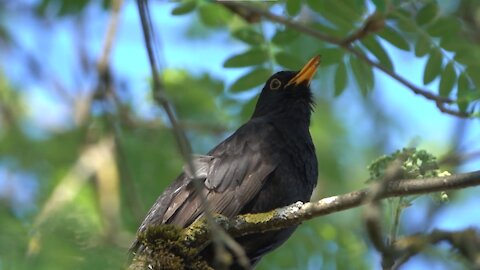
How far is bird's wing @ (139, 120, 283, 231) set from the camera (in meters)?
6.32

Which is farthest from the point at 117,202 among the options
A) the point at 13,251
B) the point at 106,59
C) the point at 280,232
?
the point at 13,251

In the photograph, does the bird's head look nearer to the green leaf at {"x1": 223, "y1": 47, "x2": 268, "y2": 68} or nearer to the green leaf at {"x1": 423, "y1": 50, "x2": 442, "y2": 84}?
the green leaf at {"x1": 223, "y1": 47, "x2": 268, "y2": 68}

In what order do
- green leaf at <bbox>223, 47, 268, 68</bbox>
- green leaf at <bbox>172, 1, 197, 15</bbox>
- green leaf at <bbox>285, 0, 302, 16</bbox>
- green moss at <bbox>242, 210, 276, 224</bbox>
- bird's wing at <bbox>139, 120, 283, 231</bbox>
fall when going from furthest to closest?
1. green leaf at <bbox>172, 1, 197, 15</bbox>
2. green leaf at <bbox>223, 47, 268, 68</bbox>
3. green leaf at <bbox>285, 0, 302, 16</bbox>
4. bird's wing at <bbox>139, 120, 283, 231</bbox>
5. green moss at <bbox>242, 210, 276, 224</bbox>

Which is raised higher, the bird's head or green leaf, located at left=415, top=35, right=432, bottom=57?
the bird's head

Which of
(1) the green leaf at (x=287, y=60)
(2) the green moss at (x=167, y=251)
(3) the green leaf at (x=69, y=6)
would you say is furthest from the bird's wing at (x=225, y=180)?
(3) the green leaf at (x=69, y=6)

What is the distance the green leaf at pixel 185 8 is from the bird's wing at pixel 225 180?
1.26 meters

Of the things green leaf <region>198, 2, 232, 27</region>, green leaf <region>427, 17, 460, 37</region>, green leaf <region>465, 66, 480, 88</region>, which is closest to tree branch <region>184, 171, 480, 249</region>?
green leaf <region>465, 66, 480, 88</region>

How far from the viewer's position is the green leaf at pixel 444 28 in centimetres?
691

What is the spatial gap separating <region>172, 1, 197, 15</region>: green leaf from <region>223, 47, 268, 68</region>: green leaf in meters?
0.60

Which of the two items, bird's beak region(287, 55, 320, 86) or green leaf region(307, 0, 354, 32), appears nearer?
green leaf region(307, 0, 354, 32)

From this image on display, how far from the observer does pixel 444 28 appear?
693 centimetres

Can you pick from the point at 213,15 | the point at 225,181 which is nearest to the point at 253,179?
the point at 225,181

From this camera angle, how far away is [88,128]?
962 centimetres

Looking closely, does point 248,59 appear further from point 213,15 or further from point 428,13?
point 428,13
